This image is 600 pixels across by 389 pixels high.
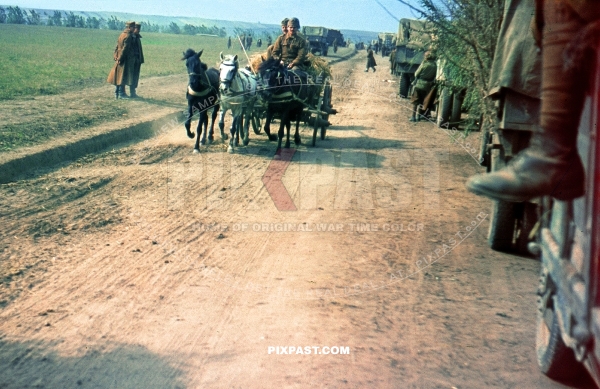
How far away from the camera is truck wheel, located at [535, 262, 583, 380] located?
3.91m

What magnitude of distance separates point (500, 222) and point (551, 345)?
306 cm

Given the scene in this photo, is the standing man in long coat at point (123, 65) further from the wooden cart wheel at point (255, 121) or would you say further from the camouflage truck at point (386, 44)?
the camouflage truck at point (386, 44)

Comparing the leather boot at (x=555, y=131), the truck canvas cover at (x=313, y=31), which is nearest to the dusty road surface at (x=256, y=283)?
the leather boot at (x=555, y=131)

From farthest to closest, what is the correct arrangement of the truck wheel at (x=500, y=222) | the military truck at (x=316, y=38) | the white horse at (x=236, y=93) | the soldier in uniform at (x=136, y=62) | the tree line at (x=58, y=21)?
the tree line at (x=58, y=21), the military truck at (x=316, y=38), the soldier in uniform at (x=136, y=62), the white horse at (x=236, y=93), the truck wheel at (x=500, y=222)

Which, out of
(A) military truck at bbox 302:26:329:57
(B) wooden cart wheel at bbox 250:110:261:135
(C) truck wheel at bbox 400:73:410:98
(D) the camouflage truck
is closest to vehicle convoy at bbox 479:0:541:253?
(B) wooden cart wheel at bbox 250:110:261:135

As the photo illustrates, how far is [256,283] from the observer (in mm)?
5848


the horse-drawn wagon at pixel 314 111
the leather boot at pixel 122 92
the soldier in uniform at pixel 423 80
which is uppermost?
the soldier in uniform at pixel 423 80

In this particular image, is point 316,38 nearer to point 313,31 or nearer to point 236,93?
point 313,31

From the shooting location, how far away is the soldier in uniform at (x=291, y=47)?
13398mm

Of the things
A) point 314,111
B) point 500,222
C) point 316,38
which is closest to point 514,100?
point 500,222

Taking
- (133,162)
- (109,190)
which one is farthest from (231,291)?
(133,162)

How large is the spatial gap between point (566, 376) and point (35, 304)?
3848mm

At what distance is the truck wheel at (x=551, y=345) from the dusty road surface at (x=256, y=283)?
0.47ft

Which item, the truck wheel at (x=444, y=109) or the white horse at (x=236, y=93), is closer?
the white horse at (x=236, y=93)
